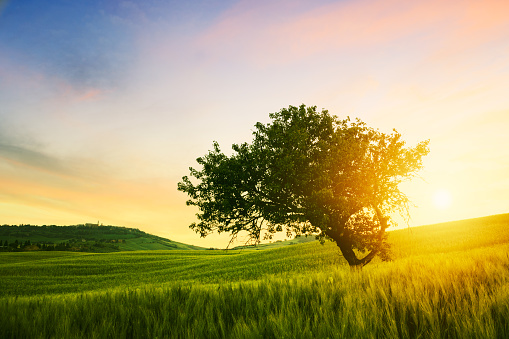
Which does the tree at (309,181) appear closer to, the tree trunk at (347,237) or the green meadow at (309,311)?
the tree trunk at (347,237)

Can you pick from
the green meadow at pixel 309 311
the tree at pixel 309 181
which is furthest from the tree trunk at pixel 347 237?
the green meadow at pixel 309 311

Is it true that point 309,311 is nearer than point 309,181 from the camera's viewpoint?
Yes

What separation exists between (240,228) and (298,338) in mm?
14661

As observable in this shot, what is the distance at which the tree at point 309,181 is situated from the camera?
14.8m

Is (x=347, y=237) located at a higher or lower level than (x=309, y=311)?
lower

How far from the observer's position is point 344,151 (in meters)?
15.0

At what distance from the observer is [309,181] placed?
14711 mm

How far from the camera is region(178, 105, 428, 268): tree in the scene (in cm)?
1482

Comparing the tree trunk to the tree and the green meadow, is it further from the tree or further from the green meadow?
the green meadow

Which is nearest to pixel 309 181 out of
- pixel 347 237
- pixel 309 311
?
pixel 347 237

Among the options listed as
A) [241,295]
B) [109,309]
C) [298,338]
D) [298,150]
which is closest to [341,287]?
[241,295]

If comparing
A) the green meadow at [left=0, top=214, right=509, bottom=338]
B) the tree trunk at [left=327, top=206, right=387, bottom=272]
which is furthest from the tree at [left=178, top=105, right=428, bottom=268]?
the green meadow at [left=0, top=214, right=509, bottom=338]

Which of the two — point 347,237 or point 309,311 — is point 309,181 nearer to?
point 347,237

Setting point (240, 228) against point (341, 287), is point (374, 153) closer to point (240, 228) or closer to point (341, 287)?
point (240, 228)
